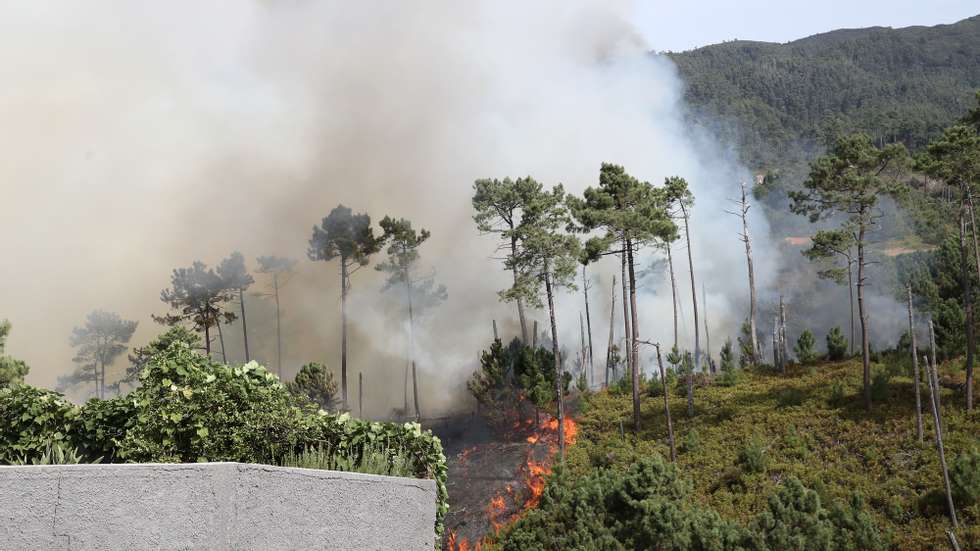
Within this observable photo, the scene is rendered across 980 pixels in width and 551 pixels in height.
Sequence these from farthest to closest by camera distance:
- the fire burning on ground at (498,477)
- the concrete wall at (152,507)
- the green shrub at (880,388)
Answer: the fire burning on ground at (498,477)
the green shrub at (880,388)
the concrete wall at (152,507)

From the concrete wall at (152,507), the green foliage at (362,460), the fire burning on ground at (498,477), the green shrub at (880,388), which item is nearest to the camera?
the concrete wall at (152,507)

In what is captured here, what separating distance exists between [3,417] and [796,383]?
39174mm

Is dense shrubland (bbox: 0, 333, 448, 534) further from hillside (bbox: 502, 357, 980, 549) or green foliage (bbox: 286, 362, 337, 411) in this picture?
green foliage (bbox: 286, 362, 337, 411)

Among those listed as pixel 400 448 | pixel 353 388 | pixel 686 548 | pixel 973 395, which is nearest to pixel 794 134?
pixel 353 388

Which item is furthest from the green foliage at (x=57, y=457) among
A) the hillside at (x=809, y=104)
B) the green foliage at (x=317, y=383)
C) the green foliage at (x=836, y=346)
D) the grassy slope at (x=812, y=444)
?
the hillside at (x=809, y=104)

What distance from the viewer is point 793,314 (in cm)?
9550

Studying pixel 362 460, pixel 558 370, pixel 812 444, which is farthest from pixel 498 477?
pixel 362 460

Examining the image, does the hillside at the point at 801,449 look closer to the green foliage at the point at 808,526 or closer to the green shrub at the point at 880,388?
the green shrub at the point at 880,388

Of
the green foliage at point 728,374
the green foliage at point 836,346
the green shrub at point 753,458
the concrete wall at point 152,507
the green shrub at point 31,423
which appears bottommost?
the green shrub at point 753,458

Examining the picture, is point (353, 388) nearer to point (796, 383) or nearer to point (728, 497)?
point (796, 383)

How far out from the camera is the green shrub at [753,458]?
Result: 112 ft

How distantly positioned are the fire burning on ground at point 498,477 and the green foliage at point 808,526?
15.3 meters

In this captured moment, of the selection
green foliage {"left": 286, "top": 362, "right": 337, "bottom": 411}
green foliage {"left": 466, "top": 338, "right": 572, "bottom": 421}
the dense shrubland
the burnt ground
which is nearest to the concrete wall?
the dense shrubland

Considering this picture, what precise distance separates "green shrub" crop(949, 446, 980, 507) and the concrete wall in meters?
25.7
